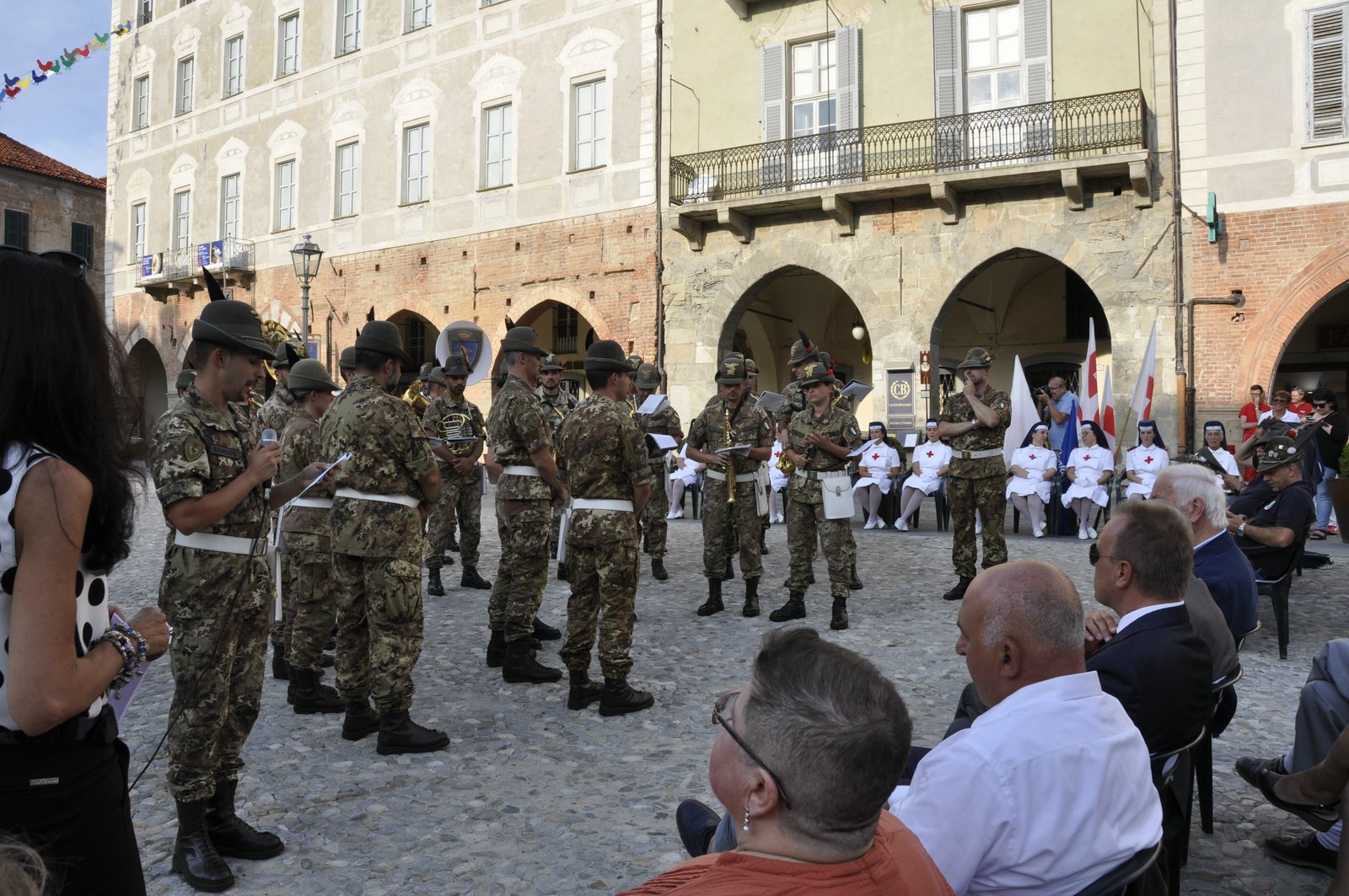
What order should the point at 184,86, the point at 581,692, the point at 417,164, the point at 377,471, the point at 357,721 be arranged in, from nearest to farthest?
1. the point at 377,471
2. the point at 357,721
3. the point at 581,692
4. the point at 417,164
5. the point at 184,86

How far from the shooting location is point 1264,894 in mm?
3410

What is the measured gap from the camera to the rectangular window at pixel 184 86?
92.5 feet

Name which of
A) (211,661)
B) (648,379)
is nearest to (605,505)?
(211,661)

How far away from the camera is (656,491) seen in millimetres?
10297

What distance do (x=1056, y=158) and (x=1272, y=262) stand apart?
3474 millimetres

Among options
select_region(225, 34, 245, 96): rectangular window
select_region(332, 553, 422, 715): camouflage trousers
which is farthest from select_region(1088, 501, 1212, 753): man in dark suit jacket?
select_region(225, 34, 245, 96): rectangular window

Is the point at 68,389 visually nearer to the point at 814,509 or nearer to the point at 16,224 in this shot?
the point at 814,509

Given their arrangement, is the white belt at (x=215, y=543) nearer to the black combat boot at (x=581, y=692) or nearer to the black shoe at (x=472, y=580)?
the black combat boot at (x=581, y=692)

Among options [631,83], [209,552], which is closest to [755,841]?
Answer: [209,552]

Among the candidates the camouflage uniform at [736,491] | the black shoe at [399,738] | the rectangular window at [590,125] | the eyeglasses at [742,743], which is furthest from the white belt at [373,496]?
the rectangular window at [590,125]

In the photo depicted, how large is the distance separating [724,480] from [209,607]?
5.84 meters

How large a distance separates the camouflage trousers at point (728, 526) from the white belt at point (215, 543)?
16.7 feet

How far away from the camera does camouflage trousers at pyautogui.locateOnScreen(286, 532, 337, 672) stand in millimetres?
5574

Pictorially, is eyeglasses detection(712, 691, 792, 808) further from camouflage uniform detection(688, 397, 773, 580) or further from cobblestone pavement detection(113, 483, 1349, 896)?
camouflage uniform detection(688, 397, 773, 580)
